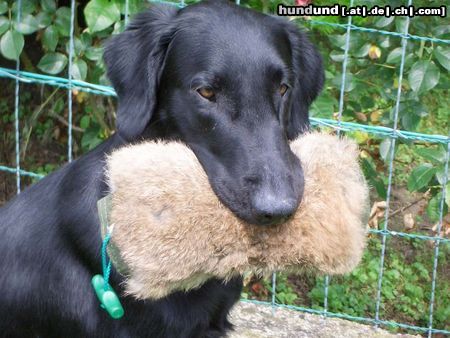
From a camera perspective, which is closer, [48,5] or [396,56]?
[396,56]

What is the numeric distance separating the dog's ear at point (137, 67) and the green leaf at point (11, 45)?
0.72m

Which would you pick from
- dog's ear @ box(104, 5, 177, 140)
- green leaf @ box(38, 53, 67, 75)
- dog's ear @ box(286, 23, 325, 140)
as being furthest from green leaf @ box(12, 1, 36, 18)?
dog's ear @ box(286, 23, 325, 140)

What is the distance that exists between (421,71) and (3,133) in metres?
2.78

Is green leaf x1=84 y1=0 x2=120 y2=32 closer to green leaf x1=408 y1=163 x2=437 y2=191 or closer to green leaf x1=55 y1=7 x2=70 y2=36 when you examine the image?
green leaf x1=55 y1=7 x2=70 y2=36

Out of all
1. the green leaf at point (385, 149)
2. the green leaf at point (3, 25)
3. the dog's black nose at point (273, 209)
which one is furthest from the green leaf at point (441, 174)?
the green leaf at point (3, 25)

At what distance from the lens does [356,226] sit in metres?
1.58

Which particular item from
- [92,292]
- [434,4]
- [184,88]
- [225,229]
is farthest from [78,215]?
[434,4]

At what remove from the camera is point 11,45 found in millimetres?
2730

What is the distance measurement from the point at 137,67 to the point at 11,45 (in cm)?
91

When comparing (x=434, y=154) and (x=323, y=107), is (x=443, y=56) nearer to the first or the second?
(x=434, y=154)

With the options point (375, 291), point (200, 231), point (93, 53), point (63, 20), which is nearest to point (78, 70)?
point (93, 53)

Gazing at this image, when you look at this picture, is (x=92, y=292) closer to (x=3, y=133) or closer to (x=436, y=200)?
(x=436, y=200)

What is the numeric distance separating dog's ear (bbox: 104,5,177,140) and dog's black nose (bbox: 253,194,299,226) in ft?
2.14

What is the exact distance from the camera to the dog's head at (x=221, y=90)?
1.72 m
